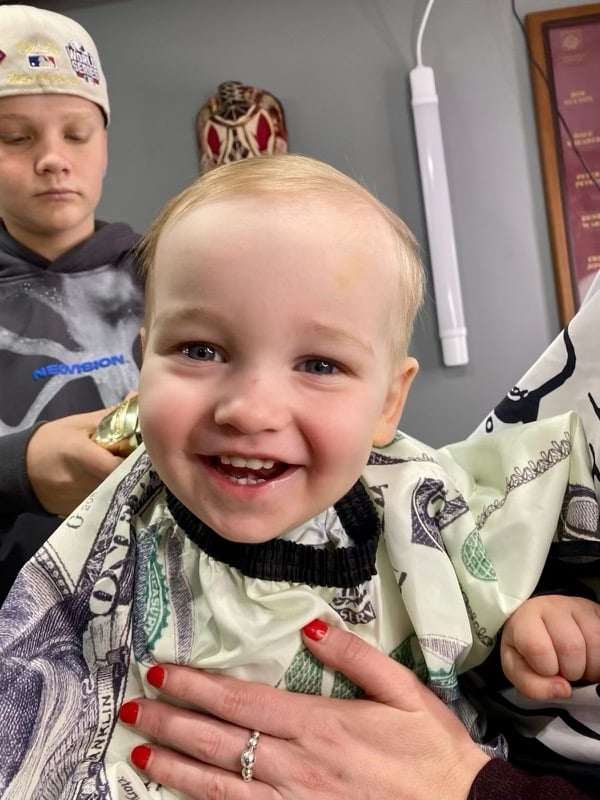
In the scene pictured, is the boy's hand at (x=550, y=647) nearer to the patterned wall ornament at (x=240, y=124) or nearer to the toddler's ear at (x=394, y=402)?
the toddler's ear at (x=394, y=402)

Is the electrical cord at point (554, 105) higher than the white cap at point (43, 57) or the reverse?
higher

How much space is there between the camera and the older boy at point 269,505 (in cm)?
56

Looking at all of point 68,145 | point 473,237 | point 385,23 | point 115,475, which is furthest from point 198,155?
point 115,475

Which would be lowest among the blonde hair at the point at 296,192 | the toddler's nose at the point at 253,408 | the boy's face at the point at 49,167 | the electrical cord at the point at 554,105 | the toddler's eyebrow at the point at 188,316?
the toddler's nose at the point at 253,408

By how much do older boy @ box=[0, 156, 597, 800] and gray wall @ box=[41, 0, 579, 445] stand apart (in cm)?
168

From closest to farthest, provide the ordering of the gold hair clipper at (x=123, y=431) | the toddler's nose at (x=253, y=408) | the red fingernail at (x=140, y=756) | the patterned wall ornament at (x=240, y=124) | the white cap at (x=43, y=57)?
the toddler's nose at (x=253, y=408), the red fingernail at (x=140, y=756), the gold hair clipper at (x=123, y=431), the white cap at (x=43, y=57), the patterned wall ornament at (x=240, y=124)

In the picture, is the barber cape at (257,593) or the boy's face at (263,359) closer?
the boy's face at (263,359)

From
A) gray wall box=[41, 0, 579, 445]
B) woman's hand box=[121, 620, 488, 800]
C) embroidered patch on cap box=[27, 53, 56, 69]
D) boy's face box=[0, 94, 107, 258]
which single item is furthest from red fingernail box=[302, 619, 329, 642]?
gray wall box=[41, 0, 579, 445]

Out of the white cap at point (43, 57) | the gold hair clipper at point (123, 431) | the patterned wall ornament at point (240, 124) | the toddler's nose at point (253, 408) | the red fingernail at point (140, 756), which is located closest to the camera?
the toddler's nose at point (253, 408)

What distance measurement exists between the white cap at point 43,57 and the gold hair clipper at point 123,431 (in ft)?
2.01

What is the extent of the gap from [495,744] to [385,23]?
88.4 inches

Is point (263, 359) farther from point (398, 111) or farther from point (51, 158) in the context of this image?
point (398, 111)

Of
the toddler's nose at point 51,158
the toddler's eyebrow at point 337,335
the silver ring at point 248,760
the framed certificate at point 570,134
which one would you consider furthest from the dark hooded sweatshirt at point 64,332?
the framed certificate at point 570,134

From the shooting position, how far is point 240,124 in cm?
228
